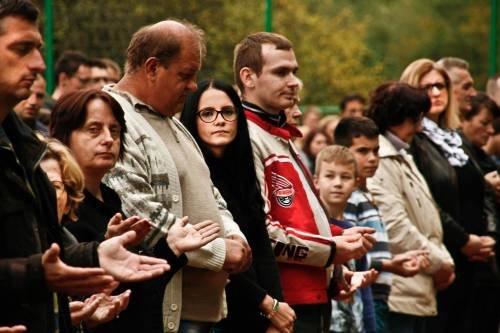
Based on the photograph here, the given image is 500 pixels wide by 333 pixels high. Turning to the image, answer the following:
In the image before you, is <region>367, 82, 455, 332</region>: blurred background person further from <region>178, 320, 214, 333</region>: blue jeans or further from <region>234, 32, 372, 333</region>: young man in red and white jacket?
<region>178, 320, 214, 333</region>: blue jeans

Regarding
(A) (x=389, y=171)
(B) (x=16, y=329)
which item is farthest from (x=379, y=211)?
(B) (x=16, y=329)

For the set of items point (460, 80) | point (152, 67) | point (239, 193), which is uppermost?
point (152, 67)

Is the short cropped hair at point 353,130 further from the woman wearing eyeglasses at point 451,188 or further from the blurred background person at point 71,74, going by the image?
the blurred background person at point 71,74

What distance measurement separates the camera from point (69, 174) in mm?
5168

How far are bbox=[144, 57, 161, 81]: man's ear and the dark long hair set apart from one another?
0.57 metres

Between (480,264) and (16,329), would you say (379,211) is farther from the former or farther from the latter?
(16,329)

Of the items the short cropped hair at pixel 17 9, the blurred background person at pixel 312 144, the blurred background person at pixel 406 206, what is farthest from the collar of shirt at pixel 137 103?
the blurred background person at pixel 312 144

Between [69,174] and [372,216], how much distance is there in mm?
3345

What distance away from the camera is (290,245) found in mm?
6699

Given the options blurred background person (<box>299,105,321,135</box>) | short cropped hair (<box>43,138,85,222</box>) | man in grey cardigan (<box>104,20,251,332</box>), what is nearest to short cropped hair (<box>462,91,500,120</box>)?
blurred background person (<box>299,105,321,135</box>)

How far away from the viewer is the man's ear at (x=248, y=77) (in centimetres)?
702

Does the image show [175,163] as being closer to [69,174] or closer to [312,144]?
[69,174]

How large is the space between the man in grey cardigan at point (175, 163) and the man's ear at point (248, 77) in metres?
0.95

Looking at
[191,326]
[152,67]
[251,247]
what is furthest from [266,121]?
[191,326]
